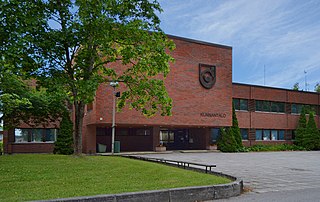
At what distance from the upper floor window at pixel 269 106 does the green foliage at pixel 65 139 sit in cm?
2276

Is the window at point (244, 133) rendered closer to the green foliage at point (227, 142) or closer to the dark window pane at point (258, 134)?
the dark window pane at point (258, 134)

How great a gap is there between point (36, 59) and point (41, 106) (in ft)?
40.3

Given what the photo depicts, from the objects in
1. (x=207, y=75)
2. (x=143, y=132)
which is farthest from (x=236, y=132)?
(x=143, y=132)

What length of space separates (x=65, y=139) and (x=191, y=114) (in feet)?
38.7

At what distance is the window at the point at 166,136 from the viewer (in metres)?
41.2

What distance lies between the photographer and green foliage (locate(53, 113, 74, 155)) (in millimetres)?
28609

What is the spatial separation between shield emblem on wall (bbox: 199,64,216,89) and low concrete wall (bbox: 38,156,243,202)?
24.4 metres

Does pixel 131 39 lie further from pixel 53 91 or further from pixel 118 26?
pixel 53 91

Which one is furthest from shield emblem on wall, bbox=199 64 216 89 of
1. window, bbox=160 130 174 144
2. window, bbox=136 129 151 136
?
window, bbox=160 130 174 144

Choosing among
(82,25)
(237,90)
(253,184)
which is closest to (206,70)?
(237,90)

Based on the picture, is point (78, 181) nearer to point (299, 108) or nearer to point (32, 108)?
point (32, 108)

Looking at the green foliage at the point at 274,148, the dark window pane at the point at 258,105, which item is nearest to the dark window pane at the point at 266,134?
→ the green foliage at the point at 274,148

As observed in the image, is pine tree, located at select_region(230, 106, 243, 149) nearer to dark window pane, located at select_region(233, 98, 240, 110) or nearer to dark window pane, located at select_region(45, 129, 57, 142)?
dark window pane, located at select_region(233, 98, 240, 110)

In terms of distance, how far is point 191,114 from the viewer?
33344mm
